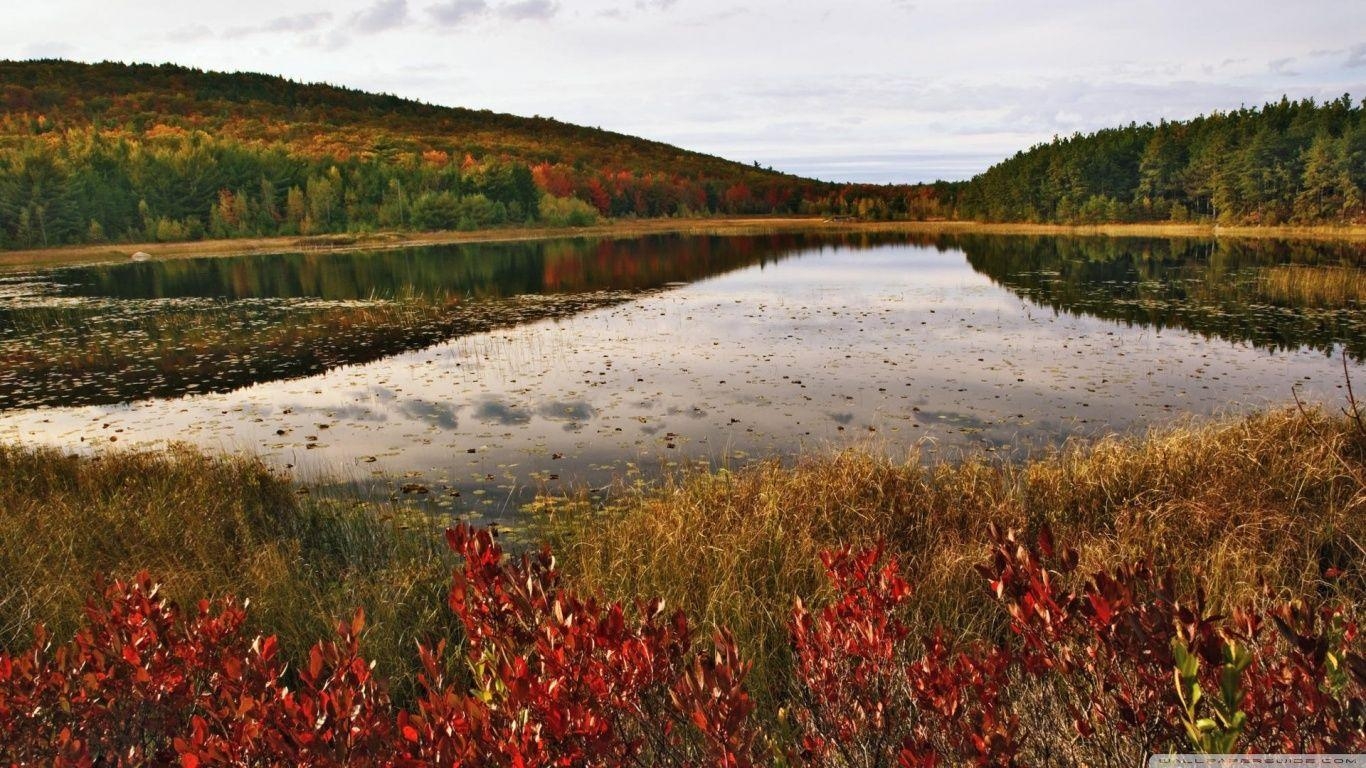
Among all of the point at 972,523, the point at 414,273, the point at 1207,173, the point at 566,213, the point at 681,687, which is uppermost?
the point at 1207,173

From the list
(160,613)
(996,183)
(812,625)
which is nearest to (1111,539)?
(812,625)

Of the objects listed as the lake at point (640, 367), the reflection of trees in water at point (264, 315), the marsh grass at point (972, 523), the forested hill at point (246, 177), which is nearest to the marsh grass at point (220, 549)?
the lake at point (640, 367)

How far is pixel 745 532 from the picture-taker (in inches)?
288

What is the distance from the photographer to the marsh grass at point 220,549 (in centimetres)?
621

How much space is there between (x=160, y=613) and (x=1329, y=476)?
1098cm

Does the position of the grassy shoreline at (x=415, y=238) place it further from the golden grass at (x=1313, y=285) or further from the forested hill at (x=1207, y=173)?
the golden grass at (x=1313, y=285)

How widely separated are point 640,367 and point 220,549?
12.4 meters

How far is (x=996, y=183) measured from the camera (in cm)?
13538

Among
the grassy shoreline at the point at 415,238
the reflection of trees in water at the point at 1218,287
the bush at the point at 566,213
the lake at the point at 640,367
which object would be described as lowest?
the lake at the point at 640,367

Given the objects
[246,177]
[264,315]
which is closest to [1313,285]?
[264,315]

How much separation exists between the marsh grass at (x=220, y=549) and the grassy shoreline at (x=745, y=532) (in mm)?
32

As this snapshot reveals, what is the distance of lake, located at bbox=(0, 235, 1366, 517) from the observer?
12820 millimetres

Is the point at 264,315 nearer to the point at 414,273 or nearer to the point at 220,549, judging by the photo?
the point at 414,273

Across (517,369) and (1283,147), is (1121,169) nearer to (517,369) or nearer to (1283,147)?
(1283,147)
